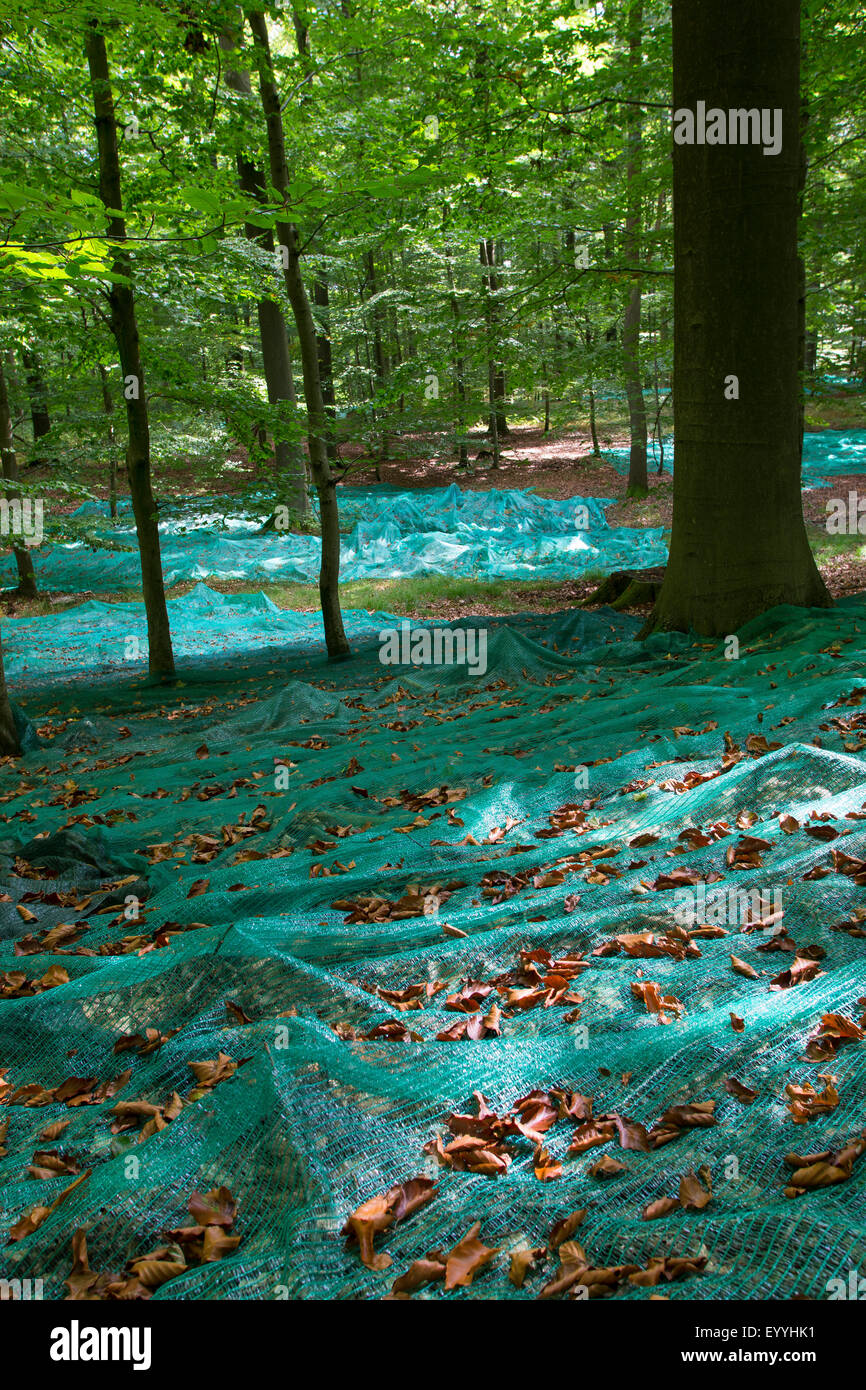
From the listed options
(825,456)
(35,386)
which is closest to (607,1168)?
(35,386)

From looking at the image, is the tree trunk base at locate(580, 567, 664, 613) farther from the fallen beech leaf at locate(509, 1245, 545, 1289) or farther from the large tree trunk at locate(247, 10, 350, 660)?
the fallen beech leaf at locate(509, 1245, 545, 1289)

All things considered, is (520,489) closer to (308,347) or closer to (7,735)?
(308,347)

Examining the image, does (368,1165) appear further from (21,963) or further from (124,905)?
(124,905)

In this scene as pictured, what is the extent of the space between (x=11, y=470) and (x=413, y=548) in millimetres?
6873

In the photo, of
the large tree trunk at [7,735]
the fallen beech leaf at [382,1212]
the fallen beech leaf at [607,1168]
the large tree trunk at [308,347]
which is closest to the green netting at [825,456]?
the large tree trunk at [308,347]

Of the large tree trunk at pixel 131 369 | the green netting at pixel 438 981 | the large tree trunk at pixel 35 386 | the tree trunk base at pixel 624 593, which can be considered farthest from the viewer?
the large tree trunk at pixel 35 386

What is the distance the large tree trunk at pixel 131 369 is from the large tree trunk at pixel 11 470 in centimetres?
259

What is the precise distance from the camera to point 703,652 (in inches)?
256

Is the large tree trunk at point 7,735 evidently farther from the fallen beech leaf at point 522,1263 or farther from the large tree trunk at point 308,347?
the fallen beech leaf at point 522,1263

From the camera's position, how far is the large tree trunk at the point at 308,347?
7.61 m

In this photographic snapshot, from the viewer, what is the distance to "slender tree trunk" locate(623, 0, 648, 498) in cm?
873

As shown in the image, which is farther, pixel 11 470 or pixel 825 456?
pixel 825 456

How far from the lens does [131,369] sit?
27.6 feet
